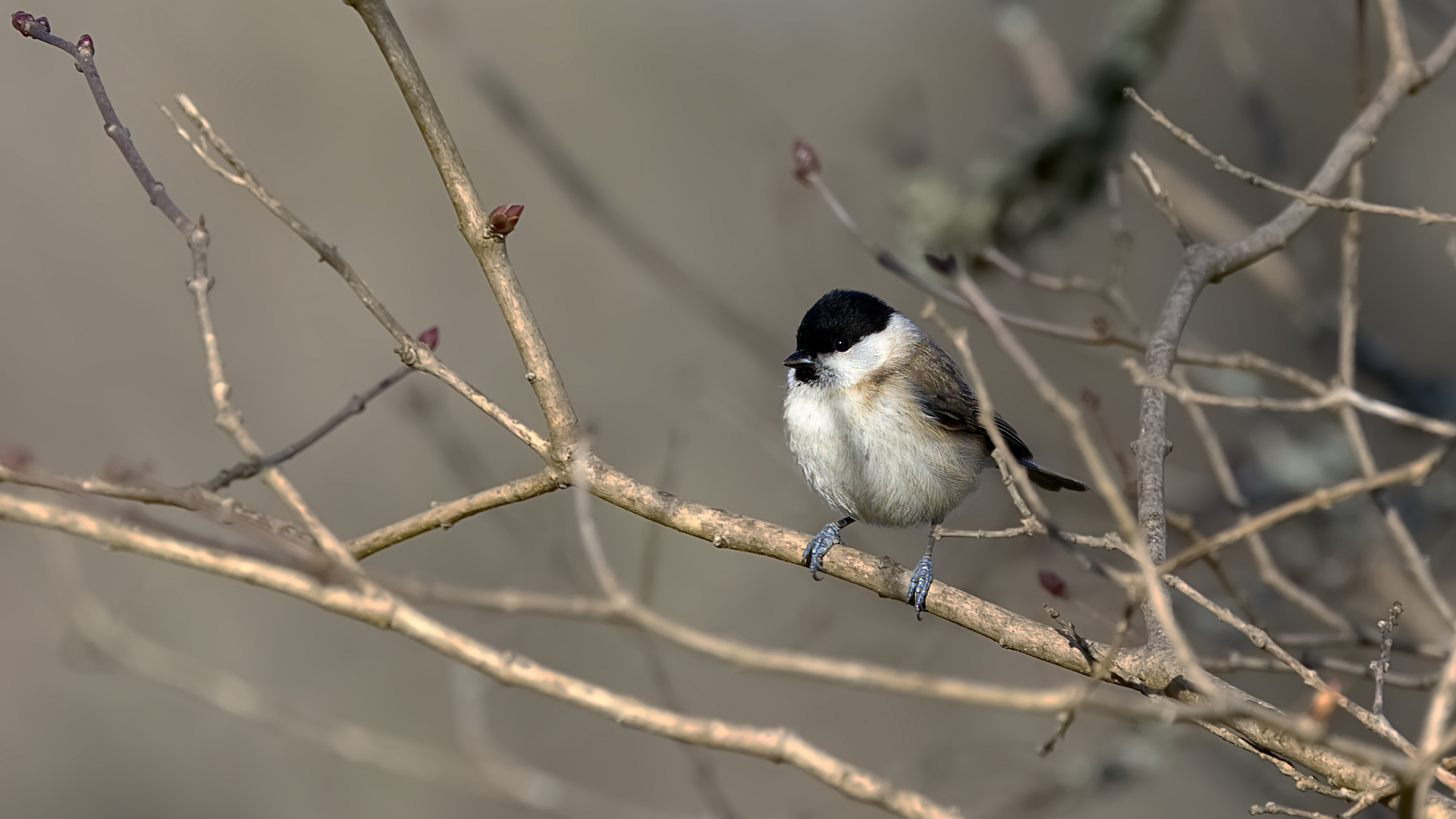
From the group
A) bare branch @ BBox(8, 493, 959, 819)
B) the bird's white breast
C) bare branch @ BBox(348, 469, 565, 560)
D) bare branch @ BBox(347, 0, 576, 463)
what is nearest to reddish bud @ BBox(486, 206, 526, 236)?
bare branch @ BBox(347, 0, 576, 463)

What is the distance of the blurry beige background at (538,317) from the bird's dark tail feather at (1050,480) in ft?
4.03

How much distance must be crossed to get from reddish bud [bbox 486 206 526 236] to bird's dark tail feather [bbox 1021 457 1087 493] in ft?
6.89

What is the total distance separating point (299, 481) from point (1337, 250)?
6.09 meters

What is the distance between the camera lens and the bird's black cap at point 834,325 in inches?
151

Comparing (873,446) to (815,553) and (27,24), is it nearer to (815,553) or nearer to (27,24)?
(815,553)

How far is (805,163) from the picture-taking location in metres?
3.29

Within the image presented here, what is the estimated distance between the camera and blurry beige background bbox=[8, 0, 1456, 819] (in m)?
6.11

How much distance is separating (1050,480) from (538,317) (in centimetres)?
434

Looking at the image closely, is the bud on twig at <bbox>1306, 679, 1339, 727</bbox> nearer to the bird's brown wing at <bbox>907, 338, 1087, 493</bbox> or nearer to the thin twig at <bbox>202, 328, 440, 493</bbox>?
the bird's brown wing at <bbox>907, 338, 1087, 493</bbox>

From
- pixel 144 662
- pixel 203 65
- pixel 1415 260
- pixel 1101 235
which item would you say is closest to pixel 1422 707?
pixel 1415 260

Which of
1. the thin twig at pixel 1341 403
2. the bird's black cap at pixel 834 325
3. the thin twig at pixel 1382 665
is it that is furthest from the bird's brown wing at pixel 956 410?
the thin twig at pixel 1341 403

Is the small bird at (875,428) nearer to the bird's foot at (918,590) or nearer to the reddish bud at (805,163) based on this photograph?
the bird's foot at (918,590)

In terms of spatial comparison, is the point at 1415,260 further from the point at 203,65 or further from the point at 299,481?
the point at 203,65

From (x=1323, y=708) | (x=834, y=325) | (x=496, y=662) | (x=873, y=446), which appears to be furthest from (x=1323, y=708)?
(x=834, y=325)
